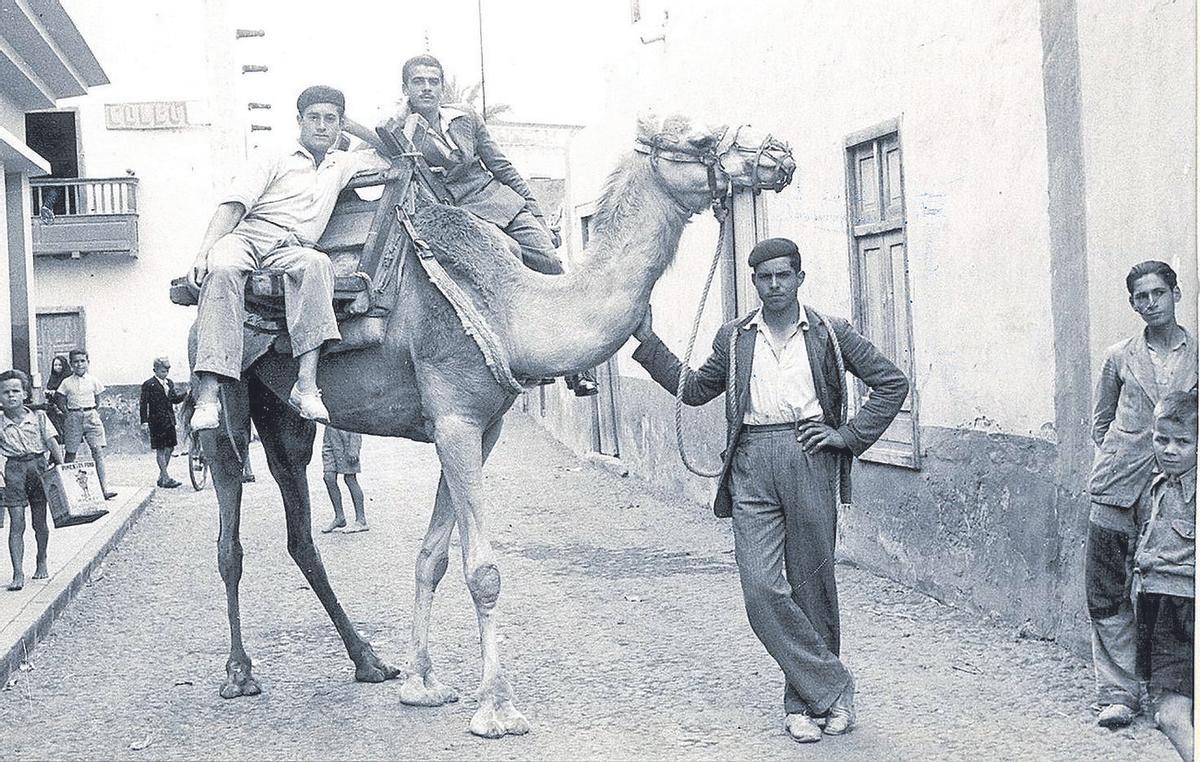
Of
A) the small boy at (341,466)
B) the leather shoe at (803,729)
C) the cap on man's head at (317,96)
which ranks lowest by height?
the leather shoe at (803,729)

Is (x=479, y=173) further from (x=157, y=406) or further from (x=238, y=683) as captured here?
(x=157, y=406)

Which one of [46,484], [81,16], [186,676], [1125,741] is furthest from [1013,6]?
[81,16]

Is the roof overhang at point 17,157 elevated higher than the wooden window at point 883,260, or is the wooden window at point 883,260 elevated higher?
the roof overhang at point 17,157

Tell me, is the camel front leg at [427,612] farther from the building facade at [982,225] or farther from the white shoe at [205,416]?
the building facade at [982,225]

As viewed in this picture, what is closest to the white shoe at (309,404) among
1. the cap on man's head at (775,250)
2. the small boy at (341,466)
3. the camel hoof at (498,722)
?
the camel hoof at (498,722)

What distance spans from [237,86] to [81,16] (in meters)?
14.2

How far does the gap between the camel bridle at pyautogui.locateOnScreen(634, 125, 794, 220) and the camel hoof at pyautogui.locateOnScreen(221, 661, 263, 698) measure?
10.1 ft

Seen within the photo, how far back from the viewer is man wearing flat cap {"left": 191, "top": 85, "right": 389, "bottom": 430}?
18.9ft

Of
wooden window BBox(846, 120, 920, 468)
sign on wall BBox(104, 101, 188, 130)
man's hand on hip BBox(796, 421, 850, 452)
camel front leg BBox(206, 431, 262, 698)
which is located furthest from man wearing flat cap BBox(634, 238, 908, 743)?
sign on wall BBox(104, 101, 188, 130)

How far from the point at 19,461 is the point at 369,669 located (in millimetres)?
3812

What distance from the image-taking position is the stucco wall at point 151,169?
2633 centimetres

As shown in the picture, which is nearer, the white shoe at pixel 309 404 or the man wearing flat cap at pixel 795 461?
the man wearing flat cap at pixel 795 461

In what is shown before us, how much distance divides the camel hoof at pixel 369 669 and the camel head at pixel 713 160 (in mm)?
2724

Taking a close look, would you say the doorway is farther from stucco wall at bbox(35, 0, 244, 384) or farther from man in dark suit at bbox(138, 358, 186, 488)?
man in dark suit at bbox(138, 358, 186, 488)
